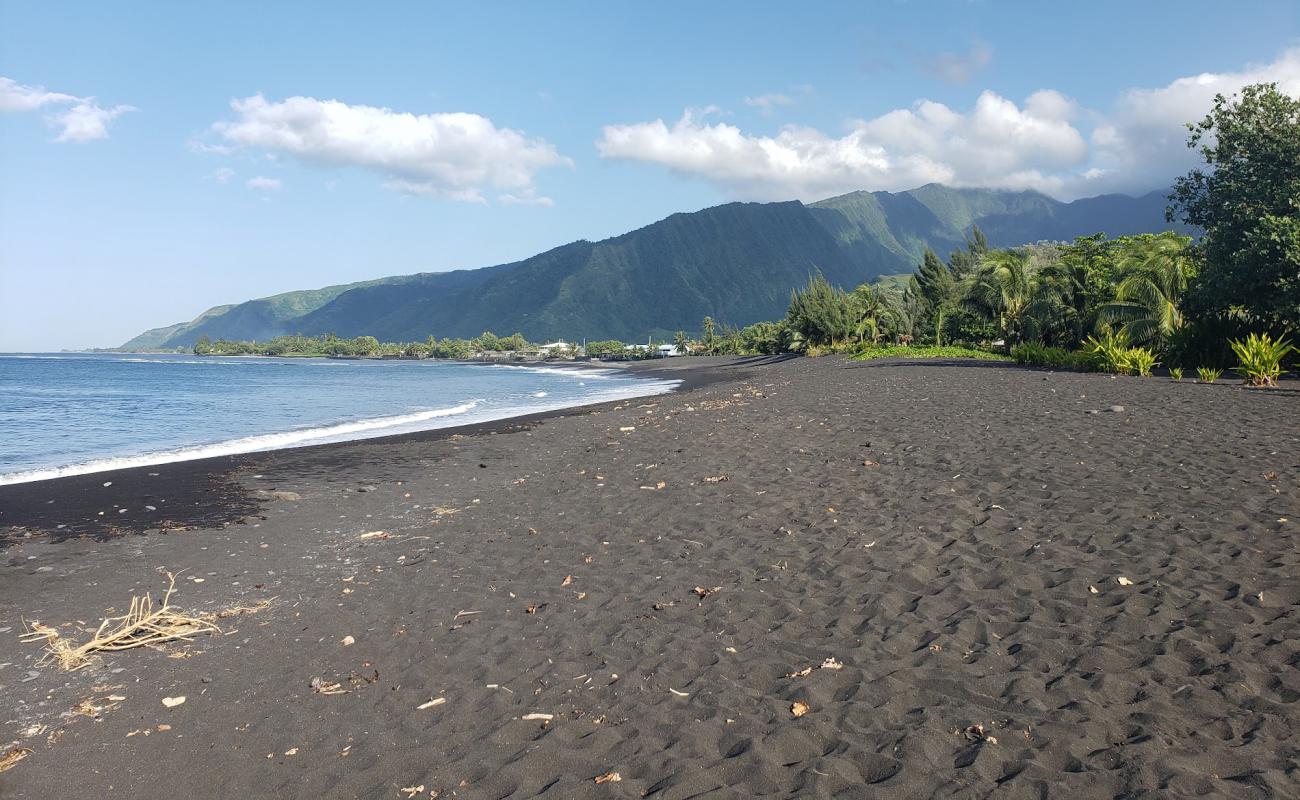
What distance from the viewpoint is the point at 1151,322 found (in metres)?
26.5

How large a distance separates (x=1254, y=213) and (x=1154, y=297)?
5374mm

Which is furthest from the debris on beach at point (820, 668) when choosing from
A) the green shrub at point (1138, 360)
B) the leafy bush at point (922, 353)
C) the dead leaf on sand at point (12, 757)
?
the leafy bush at point (922, 353)

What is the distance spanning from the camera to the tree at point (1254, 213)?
20.1 metres

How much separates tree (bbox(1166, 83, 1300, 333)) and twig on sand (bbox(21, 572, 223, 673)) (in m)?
25.2

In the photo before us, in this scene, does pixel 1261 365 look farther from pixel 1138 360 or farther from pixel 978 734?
pixel 978 734

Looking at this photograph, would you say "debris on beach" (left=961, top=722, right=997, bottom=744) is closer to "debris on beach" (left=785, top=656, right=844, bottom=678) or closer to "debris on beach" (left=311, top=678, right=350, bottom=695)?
"debris on beach" (left=785, top=656, right=844, bottom=678)

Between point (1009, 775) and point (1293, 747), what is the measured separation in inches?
59.2

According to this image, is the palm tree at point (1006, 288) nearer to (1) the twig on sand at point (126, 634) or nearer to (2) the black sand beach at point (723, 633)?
(2) the black sand beach at point (723, 633)

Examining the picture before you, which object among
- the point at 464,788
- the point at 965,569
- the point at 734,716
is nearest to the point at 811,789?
the point at 734,716

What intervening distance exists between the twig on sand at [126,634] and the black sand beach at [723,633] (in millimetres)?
177

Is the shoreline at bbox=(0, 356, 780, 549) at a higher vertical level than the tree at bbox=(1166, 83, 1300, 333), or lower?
lower

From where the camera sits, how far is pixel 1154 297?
2689 centimetres

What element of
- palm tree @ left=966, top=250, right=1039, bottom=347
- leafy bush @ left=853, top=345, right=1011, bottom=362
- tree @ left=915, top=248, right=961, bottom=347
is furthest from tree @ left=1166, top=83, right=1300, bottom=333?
tree @ left=915, top=248, right=961, bottom=347

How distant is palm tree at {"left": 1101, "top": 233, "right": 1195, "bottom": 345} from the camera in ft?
85.9
